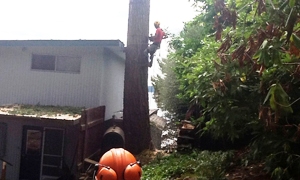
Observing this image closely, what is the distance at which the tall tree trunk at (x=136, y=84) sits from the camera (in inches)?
411

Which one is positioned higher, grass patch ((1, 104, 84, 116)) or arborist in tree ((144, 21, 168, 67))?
arborist in tree ((144, 21, 168, 67))

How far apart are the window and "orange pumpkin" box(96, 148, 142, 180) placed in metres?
6.60

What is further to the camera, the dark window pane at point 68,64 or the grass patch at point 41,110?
the dark window pane at point 68,64

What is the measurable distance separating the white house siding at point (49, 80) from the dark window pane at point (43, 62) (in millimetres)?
137

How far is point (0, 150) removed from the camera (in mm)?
11484

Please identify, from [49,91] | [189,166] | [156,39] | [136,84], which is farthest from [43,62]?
[189,166]

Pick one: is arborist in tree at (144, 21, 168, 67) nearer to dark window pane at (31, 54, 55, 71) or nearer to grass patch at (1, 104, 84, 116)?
grass patch at (1, 104, 84, 116)

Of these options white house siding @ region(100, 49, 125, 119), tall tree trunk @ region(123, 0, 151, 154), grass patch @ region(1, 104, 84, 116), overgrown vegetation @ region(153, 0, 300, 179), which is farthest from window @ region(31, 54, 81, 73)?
overgrown vegetation @ region(153, 0, 300, 179)

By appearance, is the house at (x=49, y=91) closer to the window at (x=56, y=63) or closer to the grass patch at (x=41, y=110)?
the window at (x=56, y=63)

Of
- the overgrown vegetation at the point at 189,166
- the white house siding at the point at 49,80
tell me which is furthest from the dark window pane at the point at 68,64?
the overgrown vegetation at the point at 189,166

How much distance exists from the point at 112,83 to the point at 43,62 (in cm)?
258

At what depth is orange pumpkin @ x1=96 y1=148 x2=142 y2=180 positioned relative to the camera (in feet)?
17.5

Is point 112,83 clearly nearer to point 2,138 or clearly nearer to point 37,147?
point 37,147

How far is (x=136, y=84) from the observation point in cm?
1044
